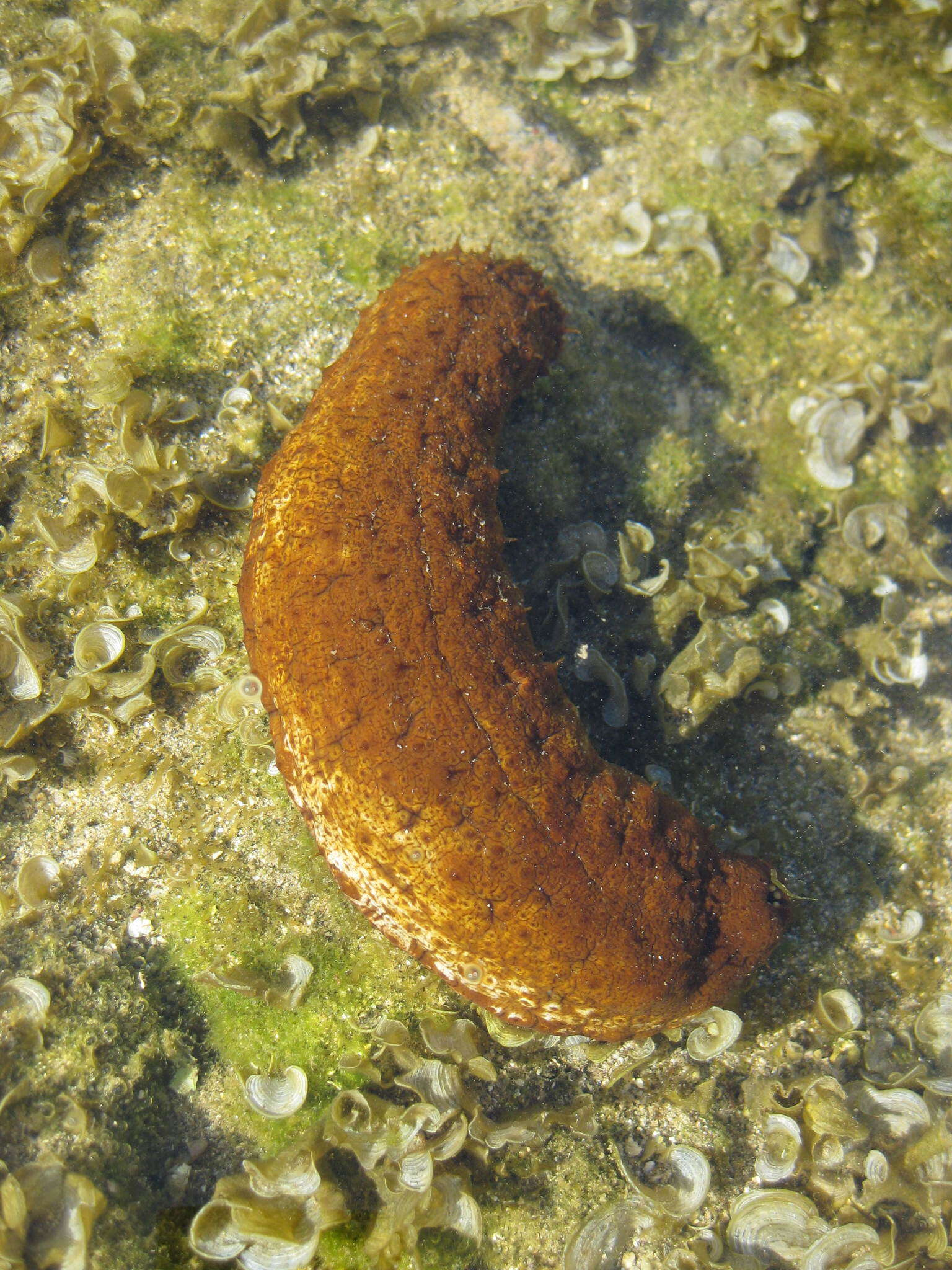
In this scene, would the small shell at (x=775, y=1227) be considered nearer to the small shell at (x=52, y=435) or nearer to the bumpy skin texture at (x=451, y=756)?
the bumpy skin texture at (x=451, y=756)

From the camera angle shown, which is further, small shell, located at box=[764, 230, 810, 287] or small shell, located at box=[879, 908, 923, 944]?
small shell, located at box=[764, 230, 810, 287]

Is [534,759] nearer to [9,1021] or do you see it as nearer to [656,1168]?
[656,1168]

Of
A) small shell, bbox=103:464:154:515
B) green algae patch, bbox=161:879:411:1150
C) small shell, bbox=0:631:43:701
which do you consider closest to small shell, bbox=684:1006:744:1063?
green algae patch, bbox=161:879:411:1150

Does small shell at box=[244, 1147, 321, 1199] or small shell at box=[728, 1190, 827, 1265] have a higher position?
small shell at box=[244, 1147, 321, 1199]

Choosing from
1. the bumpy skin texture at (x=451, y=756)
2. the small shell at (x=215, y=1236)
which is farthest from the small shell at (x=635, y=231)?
the small shell at (x=215, y=1236)

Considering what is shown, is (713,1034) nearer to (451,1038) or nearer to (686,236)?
(451,1038)

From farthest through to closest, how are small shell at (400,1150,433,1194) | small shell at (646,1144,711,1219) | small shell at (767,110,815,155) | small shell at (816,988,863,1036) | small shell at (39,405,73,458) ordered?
small shell at (767,110,815,155)
small shell at (39,405,73,458)
small shell at (816,988,863,1036)
small shell at (646,1144,711,1219)
small shell at (400,1150,433,1194)

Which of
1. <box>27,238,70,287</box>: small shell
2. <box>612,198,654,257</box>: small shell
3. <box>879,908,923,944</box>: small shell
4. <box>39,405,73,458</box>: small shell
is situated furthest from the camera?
<box>612,198,654,257</box>: small shell

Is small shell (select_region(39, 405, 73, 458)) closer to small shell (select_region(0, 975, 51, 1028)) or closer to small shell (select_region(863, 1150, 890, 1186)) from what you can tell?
small shell (select_region(0, 975, 51, 1028))
